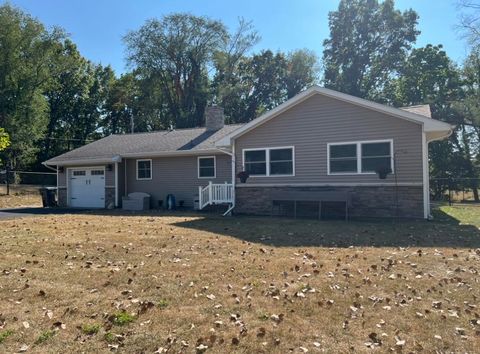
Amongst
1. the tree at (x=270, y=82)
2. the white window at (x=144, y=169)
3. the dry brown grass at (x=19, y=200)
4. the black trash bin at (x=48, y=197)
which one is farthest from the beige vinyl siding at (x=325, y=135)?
the tree at (x=270, y=82)

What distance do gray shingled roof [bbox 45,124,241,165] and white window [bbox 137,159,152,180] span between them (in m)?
0.64

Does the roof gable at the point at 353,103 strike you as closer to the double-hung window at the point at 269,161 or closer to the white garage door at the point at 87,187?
the double-hung window at the point at 269,161

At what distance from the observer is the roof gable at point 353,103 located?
12383 millimetres

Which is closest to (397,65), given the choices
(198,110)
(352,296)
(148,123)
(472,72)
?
(472,72)

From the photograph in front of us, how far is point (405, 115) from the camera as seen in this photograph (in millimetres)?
12664

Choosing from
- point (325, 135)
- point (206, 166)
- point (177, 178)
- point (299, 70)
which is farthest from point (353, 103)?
point (299, 70)

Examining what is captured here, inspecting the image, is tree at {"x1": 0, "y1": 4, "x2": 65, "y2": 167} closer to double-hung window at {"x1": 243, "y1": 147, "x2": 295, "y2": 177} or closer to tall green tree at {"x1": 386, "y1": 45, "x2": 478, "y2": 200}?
double-hung window at {"x1": 243, "y1": 147, "x2": 295, "y2": 177}

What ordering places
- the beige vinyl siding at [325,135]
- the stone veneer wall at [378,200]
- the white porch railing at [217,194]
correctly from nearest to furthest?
the stone veneer wall at [378,200] → the beige vinyl siding at [325,135] → the white porch railing at [217,194]

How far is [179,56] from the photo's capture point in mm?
40781

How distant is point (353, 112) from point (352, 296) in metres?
9.71

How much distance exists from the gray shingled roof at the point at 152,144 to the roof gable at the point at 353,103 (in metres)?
2.85

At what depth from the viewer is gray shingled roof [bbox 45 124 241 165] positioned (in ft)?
62.5

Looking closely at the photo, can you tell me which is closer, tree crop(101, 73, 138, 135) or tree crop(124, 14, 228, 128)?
tree crop(124, 14, 228, 128)

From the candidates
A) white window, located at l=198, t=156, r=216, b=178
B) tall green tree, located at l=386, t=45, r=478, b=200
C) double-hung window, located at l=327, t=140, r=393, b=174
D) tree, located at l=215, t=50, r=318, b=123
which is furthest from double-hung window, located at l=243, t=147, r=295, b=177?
tree, located at l=215, t=50, r=318, b=123
